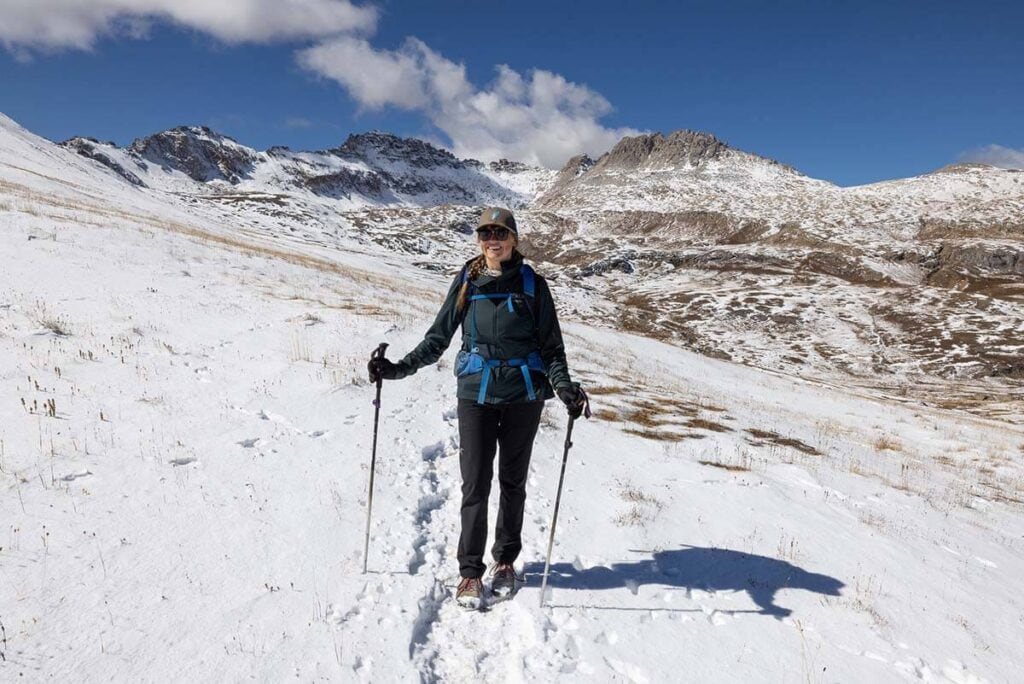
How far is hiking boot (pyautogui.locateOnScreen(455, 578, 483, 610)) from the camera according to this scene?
533 cm

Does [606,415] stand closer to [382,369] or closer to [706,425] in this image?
[706,425]

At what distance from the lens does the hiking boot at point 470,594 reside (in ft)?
17.5

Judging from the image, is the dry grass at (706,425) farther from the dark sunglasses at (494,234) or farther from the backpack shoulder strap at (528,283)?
the dark sunglasses at (494,234)

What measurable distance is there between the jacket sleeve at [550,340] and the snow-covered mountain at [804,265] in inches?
1561

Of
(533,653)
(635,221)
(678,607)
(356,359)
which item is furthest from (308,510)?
(635,221)

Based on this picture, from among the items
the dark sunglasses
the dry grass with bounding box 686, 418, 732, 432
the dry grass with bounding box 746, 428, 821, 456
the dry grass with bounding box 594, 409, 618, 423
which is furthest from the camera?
the dry grass with bounding box 686, 418, 732, 432

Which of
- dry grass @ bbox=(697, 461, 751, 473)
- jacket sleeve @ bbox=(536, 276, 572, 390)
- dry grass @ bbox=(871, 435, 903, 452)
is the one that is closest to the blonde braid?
jacket sleeve @ bbox=(536, 276, 572, 390)

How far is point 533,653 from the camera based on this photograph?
482cm

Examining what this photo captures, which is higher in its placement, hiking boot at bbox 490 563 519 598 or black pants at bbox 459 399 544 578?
black pants at bbox 459 399 544 578

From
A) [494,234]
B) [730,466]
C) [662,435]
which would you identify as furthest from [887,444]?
[494,234]

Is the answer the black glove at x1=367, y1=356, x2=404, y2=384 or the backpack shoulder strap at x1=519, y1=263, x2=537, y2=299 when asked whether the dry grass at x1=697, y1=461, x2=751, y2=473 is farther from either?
the black glove at x1=367, y1=356, x2=404, y2=384

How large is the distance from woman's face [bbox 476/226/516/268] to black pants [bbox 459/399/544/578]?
141 cm

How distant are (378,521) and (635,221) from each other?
173m

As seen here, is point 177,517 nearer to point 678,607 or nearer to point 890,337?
point 678,607
